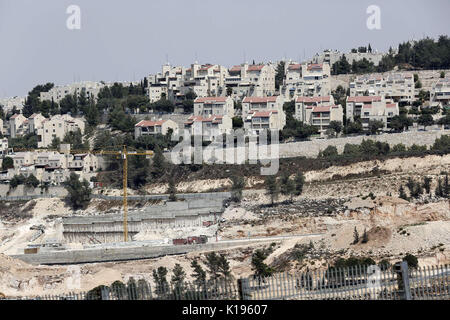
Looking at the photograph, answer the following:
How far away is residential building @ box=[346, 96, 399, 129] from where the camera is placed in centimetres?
3872

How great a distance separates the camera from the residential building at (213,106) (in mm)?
41938

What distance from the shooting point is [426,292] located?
10.5m

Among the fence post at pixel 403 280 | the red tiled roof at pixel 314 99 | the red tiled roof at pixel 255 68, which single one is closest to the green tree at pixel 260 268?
the fence post at pixel 403 280

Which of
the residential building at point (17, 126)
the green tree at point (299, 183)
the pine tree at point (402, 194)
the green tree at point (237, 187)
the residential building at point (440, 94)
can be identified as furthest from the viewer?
the residential building at point (17, 126)

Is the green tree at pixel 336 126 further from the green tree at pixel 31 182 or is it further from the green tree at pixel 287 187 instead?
the green tree at pixel 31 182

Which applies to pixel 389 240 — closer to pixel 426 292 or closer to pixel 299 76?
pixel 426 292

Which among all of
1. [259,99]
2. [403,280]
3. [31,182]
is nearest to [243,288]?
[403,280]

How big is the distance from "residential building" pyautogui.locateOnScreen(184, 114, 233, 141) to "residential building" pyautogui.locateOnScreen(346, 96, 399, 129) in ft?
17.2

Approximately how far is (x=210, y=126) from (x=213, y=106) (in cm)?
278

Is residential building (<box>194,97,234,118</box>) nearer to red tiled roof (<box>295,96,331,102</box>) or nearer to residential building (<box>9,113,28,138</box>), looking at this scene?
red tiled roof (<box>295,96,331,102</box>)

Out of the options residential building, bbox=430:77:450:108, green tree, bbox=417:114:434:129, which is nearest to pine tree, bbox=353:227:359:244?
green tree, bbox=417:114:434:129

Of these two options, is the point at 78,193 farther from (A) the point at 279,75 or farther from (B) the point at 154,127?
(A) the point at 279,75

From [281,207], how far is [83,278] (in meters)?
9.22

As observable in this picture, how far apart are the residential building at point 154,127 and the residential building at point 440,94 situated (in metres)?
11.4
